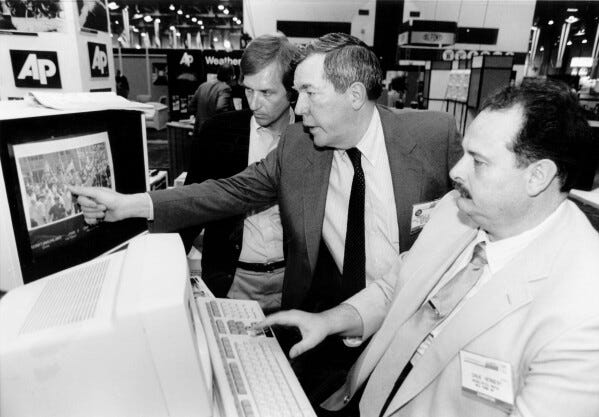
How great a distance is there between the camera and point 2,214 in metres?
0.99

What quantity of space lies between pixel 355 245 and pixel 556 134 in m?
0.77

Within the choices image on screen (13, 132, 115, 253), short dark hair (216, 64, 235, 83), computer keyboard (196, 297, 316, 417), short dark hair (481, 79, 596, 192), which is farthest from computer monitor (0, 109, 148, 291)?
short dark hair (216, 64, 235, 83)

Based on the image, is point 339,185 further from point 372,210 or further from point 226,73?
point 226,73

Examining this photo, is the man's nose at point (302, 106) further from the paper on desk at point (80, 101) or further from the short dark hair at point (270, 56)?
the paper on desk at point (80, 101)

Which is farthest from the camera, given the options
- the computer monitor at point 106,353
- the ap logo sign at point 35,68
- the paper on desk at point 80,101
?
the ap logo sign at point 35,68

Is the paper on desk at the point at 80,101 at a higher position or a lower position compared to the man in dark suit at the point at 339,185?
higher

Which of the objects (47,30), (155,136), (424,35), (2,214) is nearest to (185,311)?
(2,214)

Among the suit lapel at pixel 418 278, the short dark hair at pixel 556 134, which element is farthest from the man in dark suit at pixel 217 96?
the short dark hair at pixel 556 134

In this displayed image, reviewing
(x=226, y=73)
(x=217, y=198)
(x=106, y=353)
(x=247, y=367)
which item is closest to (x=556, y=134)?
(x=247, y=367)

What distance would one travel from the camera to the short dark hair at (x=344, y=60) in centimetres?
154

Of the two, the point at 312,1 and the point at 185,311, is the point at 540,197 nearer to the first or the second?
the point at 185,311

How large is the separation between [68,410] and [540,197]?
3.57 feet

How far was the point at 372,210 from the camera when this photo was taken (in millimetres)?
1646

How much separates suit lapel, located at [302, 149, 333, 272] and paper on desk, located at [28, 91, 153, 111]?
2.10ft
